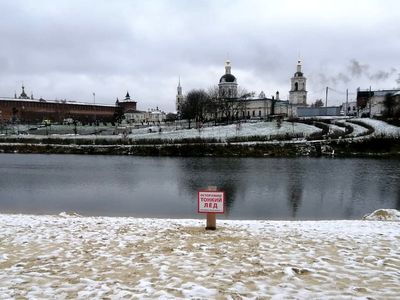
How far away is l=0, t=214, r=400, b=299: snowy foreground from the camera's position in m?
6.65

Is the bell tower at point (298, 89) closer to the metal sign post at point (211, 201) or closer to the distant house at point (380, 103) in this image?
the distant house at point (380, 103)

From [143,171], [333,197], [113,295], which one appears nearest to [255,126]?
[143,171]

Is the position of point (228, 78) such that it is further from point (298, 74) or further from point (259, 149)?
point (259, 149)

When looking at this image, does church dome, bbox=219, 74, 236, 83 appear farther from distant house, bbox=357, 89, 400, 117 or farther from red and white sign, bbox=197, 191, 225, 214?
red and white sign, bbox=197, 191, 225, 214

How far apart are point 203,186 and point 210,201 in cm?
1807

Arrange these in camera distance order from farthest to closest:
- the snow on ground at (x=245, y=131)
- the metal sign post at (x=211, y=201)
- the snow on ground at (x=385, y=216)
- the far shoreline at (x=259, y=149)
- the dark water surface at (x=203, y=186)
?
the snow on ground at (x=245, y=131), the far shoreline at (x=259, y=149), the dark water surface at (x=203, y=186), the snow on ground at (x=385, y=216), the metal sign post at (x=211, y=201)

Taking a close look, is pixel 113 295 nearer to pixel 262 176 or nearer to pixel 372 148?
pixel 262 176

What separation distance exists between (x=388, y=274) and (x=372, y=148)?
58377mm

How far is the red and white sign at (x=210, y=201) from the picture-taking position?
39.0 feet

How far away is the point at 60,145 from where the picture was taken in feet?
235

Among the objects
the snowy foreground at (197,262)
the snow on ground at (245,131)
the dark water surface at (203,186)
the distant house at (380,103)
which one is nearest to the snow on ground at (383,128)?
the distant house at (380,103)

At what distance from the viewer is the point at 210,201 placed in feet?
39.1

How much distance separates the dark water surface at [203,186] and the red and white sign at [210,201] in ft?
24.9

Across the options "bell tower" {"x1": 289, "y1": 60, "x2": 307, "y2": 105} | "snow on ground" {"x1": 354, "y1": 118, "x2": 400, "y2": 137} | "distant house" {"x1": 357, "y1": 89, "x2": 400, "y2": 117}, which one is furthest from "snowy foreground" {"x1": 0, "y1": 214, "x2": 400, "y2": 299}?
"bell tower" {"x1": 289, "y1": 60, "x2": 307, "y2": 105}
